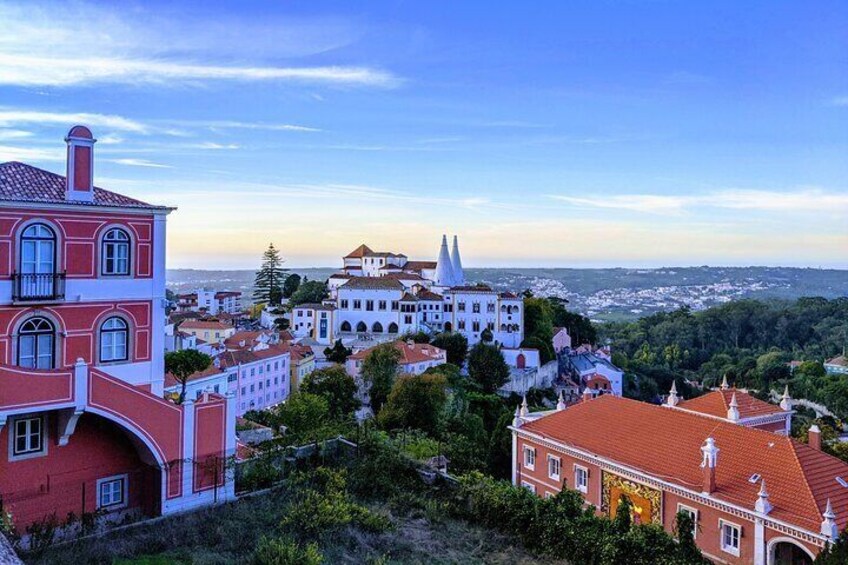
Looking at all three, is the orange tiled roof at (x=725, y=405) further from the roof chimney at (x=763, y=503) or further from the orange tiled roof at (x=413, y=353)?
the orange tiled roof at (x=413, y=353)

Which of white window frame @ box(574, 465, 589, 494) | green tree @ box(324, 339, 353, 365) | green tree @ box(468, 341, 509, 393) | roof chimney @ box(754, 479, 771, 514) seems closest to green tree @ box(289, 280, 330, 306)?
green tree @ box(324, 339, 353, 365)

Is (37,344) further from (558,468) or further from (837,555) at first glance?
(558,468)

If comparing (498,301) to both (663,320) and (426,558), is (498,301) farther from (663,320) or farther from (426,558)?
(663,320)

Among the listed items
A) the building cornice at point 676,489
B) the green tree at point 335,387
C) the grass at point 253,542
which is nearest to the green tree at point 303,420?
the grass at point 253,542

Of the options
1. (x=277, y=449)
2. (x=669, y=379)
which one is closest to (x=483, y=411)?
(x=277, y=449)

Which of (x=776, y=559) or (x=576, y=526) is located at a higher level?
(x=576, y=526)

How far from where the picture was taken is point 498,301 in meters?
55.3

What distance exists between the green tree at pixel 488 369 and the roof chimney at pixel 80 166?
36295mm

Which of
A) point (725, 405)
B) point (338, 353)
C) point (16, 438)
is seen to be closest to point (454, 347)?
point (338, 353)

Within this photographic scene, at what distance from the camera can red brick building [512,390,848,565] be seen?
552 inches

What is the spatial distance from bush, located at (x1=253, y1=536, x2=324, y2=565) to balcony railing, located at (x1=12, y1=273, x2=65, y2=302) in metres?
6.38

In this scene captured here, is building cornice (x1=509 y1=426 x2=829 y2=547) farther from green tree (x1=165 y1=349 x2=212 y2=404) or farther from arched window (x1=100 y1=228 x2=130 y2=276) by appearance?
arched window (x1=100 y1=228 x2=130 y2=276)

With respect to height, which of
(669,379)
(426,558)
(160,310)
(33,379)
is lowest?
(669,379)

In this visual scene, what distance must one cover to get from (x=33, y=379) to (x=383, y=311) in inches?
1752
